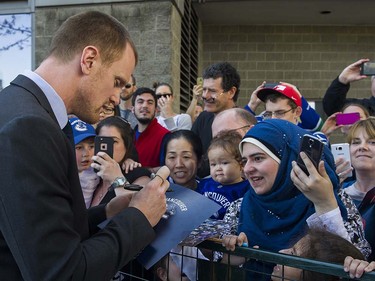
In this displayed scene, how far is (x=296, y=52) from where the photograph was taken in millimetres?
9641

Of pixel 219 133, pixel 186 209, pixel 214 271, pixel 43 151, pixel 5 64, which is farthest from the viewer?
pixel 5 64

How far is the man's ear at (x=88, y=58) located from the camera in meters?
1.42

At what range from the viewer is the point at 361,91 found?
31.0 feet

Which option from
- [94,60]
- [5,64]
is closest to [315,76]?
[5,64]

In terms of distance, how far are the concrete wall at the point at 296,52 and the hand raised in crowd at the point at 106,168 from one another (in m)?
7.14

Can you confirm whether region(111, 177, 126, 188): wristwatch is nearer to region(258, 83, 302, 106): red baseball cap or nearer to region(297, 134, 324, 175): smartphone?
region(297, 134, 324, 175): smartphone

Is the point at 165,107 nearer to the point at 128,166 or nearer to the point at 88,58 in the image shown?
the point at 128,166

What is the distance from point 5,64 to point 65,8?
1.37 m

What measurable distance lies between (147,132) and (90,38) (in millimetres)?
2891

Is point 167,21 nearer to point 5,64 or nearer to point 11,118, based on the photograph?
point 5,64

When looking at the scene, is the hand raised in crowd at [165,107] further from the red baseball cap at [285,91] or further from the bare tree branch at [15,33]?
the bare tree branch at [15,33]

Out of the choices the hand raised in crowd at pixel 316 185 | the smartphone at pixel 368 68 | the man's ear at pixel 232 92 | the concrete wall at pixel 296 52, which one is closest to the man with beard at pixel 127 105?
the man's ear at pixel 232 92

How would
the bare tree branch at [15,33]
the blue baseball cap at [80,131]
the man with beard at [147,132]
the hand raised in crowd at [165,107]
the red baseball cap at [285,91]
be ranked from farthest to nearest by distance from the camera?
the bare tree branch at [15,33] → the hand raised in crowd at [165,107] → the man with beard at [147,132] → the red baseball cap at [285,91] → the blue baseball cap at [80,131]

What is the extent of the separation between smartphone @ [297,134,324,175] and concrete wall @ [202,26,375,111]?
788cm
